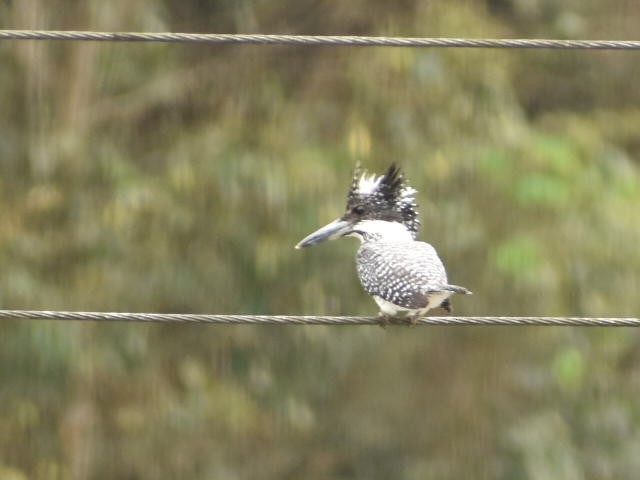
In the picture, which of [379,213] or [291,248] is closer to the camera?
[379,213]

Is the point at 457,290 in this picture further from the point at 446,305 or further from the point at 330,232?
the point at 330,232

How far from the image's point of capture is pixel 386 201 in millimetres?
5711

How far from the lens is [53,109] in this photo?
876 centimetres

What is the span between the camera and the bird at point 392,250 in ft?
16.1

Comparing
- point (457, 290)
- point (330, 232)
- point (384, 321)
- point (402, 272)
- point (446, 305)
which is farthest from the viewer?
point (330, 232)

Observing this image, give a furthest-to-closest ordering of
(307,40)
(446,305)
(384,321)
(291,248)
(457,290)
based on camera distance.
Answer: (291,248) < (446,305) < (384,321) < (457,290) < (307,40)

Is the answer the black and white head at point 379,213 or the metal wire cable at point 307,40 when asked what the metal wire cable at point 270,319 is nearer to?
the metal wire cable at point 307,40

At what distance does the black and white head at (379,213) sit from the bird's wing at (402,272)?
0.11m

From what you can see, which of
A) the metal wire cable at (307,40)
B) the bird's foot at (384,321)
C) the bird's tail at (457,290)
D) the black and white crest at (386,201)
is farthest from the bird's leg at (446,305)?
the metal wire cable at (307,40)

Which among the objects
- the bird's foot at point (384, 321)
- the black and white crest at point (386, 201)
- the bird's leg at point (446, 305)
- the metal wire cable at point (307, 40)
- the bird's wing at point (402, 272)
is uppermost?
the metal wire cable at point (307, 40)

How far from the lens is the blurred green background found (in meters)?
7.82

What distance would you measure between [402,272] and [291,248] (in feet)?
8.81

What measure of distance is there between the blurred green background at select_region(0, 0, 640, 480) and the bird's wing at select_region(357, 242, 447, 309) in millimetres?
2144

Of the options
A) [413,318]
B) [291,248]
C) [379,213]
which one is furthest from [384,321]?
[291,248]
